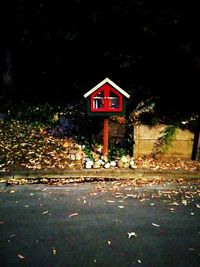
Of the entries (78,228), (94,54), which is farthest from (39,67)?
(78,228)

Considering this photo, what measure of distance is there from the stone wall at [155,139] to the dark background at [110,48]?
0.72 m

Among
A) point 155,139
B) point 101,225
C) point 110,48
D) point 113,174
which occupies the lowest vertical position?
point 101,225

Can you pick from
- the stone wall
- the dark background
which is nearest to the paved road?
the stone wall

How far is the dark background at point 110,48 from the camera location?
8633 mm

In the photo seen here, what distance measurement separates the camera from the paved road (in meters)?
4.15

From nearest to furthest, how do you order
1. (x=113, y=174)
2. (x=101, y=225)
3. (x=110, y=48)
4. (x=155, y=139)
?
(x=101, y=225), (x=113, y=174), (x=155, y=139), (x=110, y=48)

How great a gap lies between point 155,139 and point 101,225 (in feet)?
10.1

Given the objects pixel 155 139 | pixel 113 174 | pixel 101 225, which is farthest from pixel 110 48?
pixel 101 225

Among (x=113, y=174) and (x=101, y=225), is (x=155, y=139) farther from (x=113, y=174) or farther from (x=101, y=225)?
(x=101, y=225)

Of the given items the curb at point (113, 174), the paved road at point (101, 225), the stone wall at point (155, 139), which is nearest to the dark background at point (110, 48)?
the stone wall at point (155, 139)

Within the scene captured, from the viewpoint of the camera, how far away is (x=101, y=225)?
16.1ft

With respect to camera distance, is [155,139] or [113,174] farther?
[155,139]

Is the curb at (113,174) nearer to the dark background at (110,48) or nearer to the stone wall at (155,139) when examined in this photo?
the stone wall at (155,139)

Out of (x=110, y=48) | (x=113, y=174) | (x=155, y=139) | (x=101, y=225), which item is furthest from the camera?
(x=110, y=48)
